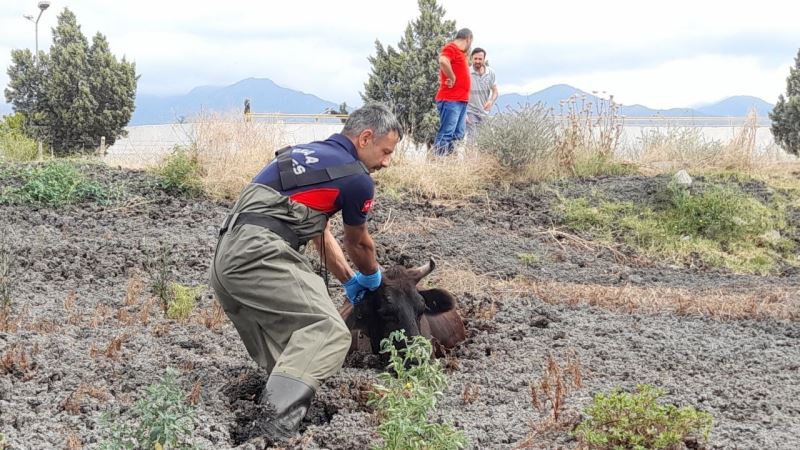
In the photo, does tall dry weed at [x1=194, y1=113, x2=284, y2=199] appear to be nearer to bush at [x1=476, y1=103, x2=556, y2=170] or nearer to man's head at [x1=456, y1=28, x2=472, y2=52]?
man's head at [x1=456, y1=28, x2=472, y2=52]

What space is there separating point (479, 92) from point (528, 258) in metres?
5.52

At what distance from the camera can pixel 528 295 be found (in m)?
7.92

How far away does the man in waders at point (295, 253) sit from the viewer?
179 inches

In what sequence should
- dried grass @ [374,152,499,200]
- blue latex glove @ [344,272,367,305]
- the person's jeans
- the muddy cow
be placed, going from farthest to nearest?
the person's jeans, dried grass @ [374,152,499,200], the muddy cow, blue latex glove @ [344,272,367,305]

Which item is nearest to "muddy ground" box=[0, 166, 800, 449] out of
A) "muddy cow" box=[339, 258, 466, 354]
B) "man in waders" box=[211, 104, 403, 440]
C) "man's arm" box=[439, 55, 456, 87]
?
"muddy cow" box=[339, 258, 466, 354]

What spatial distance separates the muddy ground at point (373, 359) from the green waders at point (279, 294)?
34 cm

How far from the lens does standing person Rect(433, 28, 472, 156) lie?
1316 cm

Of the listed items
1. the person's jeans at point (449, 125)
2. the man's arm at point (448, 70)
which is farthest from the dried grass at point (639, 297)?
the person's jeans at point (449, 125)

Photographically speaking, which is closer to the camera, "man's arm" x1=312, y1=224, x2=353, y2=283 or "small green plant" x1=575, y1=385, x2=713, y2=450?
"small green plant" x1=575, y1=385, x2=713, y2=450

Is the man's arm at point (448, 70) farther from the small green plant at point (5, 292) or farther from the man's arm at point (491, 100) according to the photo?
the small green plant at point (5, 292)

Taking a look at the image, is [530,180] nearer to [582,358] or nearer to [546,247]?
[546,247]

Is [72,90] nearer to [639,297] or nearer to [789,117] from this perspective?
[789,117]

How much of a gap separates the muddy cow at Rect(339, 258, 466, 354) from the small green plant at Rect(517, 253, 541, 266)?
141 inches

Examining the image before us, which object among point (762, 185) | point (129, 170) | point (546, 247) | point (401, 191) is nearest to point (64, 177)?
point (129, 170)
